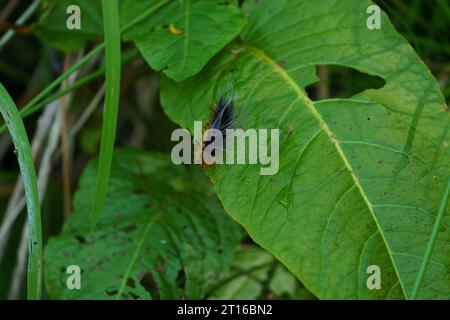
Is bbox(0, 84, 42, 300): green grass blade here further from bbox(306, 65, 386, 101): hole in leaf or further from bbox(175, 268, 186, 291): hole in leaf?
bbox(306, 65, 386, 101): hole in leaf

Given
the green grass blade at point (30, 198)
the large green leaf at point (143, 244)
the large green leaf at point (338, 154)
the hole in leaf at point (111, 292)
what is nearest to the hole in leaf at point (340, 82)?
the large green leaf at point (338, 154)

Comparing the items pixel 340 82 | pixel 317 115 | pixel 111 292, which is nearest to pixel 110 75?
pixel 317 115

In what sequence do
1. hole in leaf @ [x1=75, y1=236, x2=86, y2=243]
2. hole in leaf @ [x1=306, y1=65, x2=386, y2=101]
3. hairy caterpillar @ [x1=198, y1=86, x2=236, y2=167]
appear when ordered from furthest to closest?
hole in leaf @ [x1=306, y1=65, x2=386, y2=101] < hole in leaf @ [x1=75, y1=236, x2=86, y2=243] < hairy caterpillar @ [x1=198, y1=86, x2=236, y2=167]

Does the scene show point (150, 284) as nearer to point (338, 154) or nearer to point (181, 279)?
point (181, 279)

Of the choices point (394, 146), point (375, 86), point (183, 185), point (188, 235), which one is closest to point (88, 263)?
point (188, 235)

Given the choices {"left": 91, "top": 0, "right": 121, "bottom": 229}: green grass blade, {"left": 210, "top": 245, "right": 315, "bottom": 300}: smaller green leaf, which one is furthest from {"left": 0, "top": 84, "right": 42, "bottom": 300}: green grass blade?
{"left": 210, "top": 245, "right": 315, "bottom": 300}: smaller green leaf

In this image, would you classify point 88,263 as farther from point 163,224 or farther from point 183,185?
point 183,185
